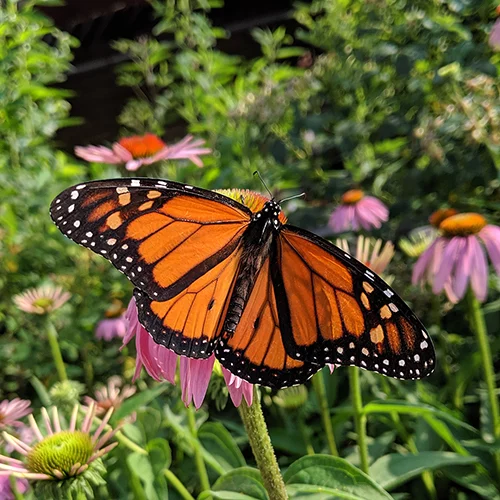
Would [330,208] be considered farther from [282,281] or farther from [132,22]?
[132,22]

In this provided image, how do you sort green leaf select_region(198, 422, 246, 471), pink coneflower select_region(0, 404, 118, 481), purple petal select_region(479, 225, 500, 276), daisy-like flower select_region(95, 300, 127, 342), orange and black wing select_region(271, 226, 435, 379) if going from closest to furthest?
orange and black wing select_region(271, 226, 435, 379) < pink coneflower select_region(0, 404, 118, 481) < green leaf select_region(198, 422, 246, 471) < purple petal select_region(479, 225, 500, 276) < daisy-like flower select_region(95, 300, 127, 342)

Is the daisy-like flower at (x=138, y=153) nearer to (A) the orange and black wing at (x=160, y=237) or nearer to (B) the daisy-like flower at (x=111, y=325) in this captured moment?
(B) the daisy-like flower at (x=111, y=325)

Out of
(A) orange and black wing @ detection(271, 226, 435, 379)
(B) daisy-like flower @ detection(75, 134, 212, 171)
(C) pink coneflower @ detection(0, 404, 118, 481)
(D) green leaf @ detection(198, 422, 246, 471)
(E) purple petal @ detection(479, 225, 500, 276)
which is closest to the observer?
(A) orange and black wing @ detection(271, 226, 435, 379)

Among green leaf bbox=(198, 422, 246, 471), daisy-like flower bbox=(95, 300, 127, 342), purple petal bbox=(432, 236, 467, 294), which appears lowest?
green leaf bbox=(198, 422, 246, 471)

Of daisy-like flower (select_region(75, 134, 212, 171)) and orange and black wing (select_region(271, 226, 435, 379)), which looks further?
daisy-like flower (select_region(75, 134, 212, 171))

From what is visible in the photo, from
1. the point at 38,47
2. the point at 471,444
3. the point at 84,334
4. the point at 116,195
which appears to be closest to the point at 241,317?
the point at 116,195

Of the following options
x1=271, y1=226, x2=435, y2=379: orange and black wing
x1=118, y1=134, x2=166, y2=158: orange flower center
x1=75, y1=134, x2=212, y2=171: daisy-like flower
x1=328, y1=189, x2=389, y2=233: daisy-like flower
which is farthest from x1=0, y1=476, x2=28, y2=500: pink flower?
x1=328, y1=189, x2=389, y2=233: daisy-like flower

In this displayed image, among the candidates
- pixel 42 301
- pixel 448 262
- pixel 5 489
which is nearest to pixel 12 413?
pixel 5 489

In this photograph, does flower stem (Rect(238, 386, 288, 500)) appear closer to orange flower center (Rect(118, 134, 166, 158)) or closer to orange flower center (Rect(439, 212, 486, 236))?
orange flower center (Rect(439, 212, 486, 236))
